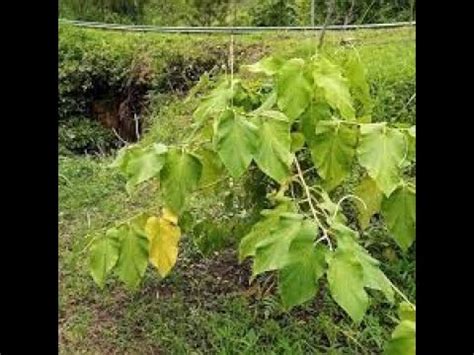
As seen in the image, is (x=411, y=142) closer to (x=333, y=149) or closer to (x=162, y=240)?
(x=333, y=149)

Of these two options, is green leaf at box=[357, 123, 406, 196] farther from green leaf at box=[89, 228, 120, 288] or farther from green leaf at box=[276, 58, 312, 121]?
green leaf at box=[89, 228, 120, 288]

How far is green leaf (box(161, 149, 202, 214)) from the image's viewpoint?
4.44 feet

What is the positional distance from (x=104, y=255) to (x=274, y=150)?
1.31ft

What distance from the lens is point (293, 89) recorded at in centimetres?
140

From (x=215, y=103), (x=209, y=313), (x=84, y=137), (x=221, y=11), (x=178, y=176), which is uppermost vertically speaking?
(x=221, y=11)

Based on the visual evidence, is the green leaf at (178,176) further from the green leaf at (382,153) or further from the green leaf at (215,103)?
the green leaf at (382,153)

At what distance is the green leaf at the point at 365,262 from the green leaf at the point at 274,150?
20 cm

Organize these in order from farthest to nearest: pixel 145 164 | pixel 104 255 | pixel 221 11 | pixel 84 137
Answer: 1. pixel 221 11
2. pixel 84 137
3. pixel 104 255
4. pixel 145 164

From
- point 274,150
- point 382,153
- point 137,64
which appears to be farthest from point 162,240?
point 137,64

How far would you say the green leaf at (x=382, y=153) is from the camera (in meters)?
1.33

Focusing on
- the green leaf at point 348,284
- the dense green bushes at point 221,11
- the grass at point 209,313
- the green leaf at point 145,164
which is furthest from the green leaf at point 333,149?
the dense green bushes at point 221,11
